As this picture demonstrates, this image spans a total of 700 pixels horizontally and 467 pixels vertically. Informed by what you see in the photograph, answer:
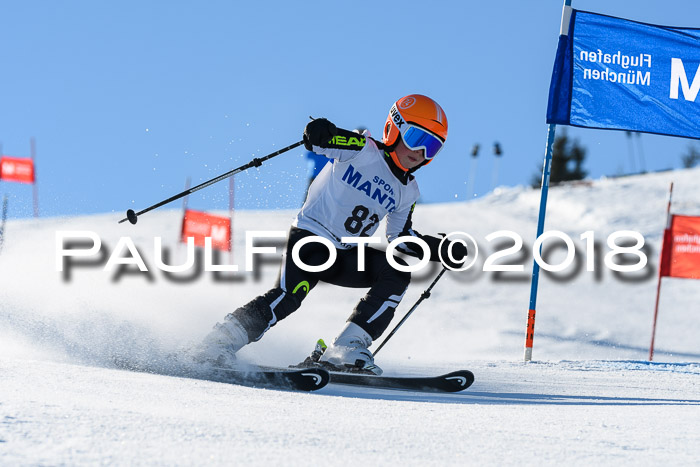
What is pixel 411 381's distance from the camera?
4.54 metres

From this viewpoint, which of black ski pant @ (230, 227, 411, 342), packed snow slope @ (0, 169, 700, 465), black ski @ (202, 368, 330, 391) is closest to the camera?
packed snow slope @ (0, 169, 700, 465)

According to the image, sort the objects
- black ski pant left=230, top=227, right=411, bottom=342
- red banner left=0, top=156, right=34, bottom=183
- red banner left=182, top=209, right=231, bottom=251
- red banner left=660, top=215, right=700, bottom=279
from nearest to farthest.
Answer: black ski pant left=230, top=227, right=411, bottom=342 < red banner left=660, top=215, right=700, bottom=279 < red banner left=182, top=209, right=231, bottom=251 < red banner left=0, top=156, right=34, bottom=183

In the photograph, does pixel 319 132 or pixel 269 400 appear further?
pixel 319 132

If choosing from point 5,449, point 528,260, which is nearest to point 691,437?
point 5,449

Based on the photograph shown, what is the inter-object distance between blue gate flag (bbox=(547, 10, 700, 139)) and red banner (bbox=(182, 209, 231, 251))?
367 inches

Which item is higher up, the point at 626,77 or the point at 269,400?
the point at 626,77

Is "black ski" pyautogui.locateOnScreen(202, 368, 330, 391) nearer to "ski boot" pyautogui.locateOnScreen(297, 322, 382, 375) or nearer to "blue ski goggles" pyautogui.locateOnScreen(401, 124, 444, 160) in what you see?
"ski boot" pyautogui.locateOnScreen(297, 322, 382, 375)

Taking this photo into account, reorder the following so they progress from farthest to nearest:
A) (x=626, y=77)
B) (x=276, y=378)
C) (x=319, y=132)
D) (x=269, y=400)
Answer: (x=626, y=77) → (x=319, y=132) → (x=276, y=378) → (x=269, y=400)

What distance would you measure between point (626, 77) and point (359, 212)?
13.8 feet

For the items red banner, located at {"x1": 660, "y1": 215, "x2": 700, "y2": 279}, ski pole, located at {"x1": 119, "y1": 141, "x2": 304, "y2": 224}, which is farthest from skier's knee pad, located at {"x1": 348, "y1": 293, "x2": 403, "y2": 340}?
red banner, located at {"x1": 660, "y1": 215, "x2": 700, "y2": 279}

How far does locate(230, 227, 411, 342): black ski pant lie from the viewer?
4.55 meters

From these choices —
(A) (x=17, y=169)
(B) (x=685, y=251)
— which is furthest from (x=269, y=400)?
(A) (x=17, y=169)

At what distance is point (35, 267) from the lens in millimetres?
6809

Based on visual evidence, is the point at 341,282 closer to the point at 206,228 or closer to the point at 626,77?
the point at 626,77
